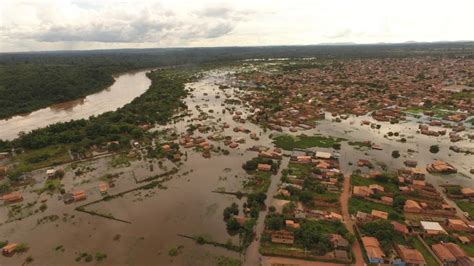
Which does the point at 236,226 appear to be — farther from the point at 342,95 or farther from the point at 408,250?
the point at 342,95

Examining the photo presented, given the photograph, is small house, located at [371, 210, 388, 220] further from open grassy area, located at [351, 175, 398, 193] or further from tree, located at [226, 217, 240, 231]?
tree, located at [226, 217, 240, 231]

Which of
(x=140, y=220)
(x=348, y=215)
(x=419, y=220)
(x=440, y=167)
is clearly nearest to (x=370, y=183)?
(x=419, y=220)

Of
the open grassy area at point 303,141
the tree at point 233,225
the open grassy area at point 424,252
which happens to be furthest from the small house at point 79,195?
the open grassy area at point 424,252

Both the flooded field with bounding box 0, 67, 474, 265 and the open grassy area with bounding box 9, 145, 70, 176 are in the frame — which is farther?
the open grassy area with bounding box 9, 145, 70, 176

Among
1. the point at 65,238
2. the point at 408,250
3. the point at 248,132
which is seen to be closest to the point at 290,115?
the point at 248,132

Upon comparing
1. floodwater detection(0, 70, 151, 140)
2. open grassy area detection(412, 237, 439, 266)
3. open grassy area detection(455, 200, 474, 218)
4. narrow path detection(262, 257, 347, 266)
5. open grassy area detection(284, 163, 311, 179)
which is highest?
open grassy area detection(284, 163, 311, 179)

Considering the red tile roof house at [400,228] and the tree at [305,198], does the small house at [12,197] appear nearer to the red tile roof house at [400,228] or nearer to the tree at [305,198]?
the tree at [305,198]

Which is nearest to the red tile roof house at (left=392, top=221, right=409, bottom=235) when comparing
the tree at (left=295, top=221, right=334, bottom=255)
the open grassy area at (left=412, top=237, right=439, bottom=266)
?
the open grassy area at (left=412, top=237, right=439, bottom=266)
